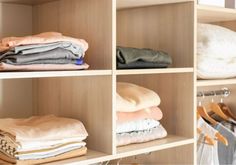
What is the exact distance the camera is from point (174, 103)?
1.75m

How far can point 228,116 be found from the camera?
221cm

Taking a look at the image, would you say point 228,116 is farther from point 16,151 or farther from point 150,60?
point 16,151

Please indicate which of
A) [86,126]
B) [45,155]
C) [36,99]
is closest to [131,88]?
[86,126]

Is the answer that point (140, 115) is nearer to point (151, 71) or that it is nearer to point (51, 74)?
point (151, 71)

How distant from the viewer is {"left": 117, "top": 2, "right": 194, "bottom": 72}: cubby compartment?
1.68 m

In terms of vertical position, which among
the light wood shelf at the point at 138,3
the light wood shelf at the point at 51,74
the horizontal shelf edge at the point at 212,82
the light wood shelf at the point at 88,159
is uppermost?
the light wood shelf at the point at 138,3

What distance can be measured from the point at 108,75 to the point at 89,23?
0.65 feet

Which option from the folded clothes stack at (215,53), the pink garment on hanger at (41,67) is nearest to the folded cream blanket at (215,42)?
the folded clothes stack at (215,53)

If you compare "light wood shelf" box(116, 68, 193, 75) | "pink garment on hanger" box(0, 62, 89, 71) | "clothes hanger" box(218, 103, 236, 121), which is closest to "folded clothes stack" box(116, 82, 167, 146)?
"light wood shelf" box(116, 68, 193, 75)

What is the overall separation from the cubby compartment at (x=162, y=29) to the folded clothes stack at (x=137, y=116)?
8.4 inches

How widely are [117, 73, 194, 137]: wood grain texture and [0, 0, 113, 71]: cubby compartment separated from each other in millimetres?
426

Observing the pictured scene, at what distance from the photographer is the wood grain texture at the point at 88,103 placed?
4.60ft

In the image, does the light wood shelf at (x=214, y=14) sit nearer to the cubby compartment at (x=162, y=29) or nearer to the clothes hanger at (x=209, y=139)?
the cubby compartment at (x=162, y=29)

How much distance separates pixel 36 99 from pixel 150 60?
0.49 m
